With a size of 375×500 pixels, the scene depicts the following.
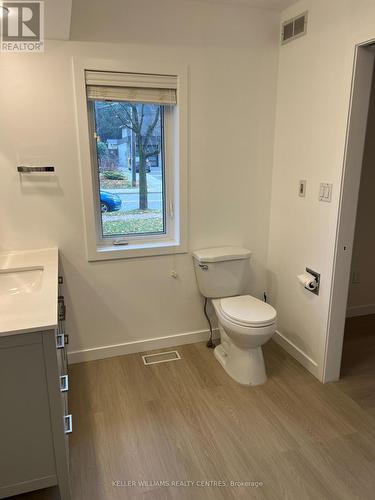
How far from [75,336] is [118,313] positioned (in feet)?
1.11

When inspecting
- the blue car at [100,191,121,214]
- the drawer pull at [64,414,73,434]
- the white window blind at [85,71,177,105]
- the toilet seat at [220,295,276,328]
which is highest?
the white window blind at [85,71,177,105]

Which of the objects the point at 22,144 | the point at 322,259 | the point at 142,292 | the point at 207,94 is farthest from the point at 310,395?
the point at 22,144

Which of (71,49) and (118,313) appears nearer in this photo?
(71,49)

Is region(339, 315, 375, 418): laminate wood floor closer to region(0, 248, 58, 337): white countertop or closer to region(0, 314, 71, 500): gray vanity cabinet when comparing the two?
region(0, 314, 71, 500): gray vanity cabinet

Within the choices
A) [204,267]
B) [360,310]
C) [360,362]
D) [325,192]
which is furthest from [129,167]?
[360,310]

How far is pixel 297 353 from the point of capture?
2.68m

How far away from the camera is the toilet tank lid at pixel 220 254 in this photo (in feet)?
8.61

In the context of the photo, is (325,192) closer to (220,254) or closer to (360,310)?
(220,254)

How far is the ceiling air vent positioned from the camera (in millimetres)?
2346

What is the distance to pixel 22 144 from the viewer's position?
2244 mm

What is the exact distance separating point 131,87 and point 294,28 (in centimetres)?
116

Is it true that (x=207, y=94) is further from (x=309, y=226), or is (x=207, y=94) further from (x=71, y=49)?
(x=309, y=226)

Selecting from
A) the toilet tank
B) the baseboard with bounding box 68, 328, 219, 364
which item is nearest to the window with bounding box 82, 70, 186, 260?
the toilet tank

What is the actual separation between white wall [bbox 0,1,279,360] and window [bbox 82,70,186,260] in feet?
0.36
